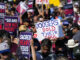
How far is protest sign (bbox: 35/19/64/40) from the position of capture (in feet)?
28.7

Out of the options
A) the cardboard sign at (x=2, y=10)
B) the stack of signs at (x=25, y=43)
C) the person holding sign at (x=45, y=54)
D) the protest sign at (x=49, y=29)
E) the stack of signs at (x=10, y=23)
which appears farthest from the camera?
the cardboard sign at (x=2, y=10)

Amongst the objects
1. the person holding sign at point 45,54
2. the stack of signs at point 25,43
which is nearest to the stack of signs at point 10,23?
the stack of signs at point 25,43

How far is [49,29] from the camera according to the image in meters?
8.88

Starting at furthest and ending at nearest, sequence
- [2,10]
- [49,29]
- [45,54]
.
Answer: [2,10] < [49,29] < [45,54]

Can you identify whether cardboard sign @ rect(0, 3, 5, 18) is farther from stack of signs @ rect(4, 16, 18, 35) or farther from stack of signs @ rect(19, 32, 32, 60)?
stack of signs @ rect(19, 32, 32, 60)

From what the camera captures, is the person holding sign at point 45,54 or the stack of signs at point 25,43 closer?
the person holding sign at point 45,54

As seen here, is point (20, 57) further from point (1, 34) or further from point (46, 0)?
point (46, 0)

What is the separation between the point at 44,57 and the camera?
6457 mm

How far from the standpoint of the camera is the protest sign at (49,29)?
8.75 metres

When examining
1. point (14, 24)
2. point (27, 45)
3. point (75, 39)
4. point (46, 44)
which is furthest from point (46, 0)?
point (46, 44)

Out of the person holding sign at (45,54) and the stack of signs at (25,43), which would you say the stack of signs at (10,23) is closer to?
the stack of signs at (25,43)

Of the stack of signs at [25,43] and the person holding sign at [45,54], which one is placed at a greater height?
the person holding sign at [45,54]

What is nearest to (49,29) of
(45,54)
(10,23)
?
(10,23)

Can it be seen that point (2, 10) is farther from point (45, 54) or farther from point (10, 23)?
point (45, 54)
